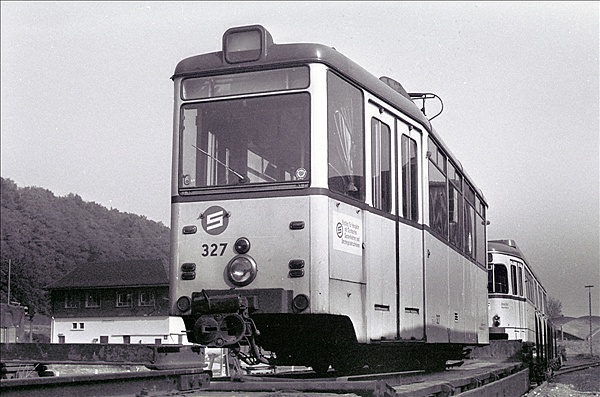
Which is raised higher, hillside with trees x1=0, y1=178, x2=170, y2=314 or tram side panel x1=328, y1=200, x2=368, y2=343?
hillside with trees x1=0, y1=178, x2=170, y2=314

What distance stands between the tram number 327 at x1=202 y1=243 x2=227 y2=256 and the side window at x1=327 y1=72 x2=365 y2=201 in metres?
1.05

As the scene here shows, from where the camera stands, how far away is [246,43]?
7.74m

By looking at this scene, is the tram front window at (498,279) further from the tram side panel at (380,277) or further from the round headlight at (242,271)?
the round headlight at (242,271)

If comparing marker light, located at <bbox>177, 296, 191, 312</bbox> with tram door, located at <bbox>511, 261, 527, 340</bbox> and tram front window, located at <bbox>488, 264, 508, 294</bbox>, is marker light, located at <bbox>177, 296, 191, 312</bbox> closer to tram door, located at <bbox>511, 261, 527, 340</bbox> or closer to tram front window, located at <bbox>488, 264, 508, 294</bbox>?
tram front window, located at <bbox>488, 264, 508, 294</bbox>

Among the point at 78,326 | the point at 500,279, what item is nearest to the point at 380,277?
the point at 500,279

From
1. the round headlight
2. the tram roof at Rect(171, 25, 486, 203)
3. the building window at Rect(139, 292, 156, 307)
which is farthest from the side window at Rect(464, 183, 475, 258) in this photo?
the building window at Rect(139, 292, 156, 307)

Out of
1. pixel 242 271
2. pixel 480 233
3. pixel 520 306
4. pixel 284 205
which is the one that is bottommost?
pixel 520 306

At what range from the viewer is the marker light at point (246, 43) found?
767 cm

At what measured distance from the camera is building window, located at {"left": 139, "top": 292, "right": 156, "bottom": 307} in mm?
61719

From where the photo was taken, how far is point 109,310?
62000 mm

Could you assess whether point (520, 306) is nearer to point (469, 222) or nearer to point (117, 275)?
point (469, 222)

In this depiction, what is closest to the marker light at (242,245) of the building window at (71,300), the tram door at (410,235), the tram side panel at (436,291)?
the tram door at (410,235)

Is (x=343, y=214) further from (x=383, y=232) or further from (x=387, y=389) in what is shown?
(x=387, y=389)

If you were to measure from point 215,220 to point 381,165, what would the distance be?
1.84 meters
